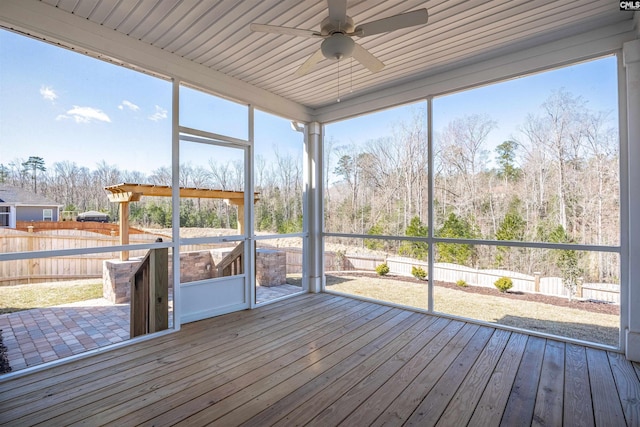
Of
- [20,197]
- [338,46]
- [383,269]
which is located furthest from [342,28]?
[383,269]

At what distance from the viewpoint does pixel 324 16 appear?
2609mm

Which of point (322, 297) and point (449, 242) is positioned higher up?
point (449, 242)

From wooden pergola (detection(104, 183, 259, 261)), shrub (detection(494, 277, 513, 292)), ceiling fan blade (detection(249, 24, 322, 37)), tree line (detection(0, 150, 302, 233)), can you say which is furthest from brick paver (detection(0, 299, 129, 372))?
shrub (detection(494, 277, 513, 292))

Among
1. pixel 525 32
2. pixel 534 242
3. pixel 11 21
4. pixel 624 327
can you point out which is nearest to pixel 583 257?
pixel 534 242

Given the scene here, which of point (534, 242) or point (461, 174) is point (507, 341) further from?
point (461, 174)

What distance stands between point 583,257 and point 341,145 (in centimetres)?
334

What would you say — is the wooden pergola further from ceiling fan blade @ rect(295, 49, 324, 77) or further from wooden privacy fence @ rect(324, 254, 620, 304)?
wooden privacy fence @ rect(324, 254, 620, 304)

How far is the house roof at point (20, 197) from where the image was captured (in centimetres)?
243

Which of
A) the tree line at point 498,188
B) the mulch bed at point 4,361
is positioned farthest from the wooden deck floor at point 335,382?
the tree line at point 498,188

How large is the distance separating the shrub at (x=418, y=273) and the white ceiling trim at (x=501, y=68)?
2301 millimetres

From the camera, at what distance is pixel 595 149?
296 centimetres

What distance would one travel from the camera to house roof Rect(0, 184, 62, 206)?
95.8 inches

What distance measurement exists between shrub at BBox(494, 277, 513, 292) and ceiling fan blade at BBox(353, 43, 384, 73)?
2.84 meters

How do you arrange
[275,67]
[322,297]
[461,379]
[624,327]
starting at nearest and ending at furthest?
[461,379], [624,327], [275,67], [322,297]
